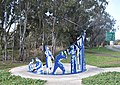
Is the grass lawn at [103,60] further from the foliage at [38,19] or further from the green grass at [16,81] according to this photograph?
the green grass at [16,81]

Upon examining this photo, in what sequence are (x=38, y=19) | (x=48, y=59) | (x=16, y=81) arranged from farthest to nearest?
1. (x=38, y=19)
2. (x=48, y=59)
3. (x=16, y=81)

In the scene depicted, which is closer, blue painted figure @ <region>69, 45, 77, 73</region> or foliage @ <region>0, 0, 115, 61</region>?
blue painted figure @ <region>69, 45, 77, 73</region>

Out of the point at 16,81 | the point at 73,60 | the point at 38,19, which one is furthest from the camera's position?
the point at 38,19

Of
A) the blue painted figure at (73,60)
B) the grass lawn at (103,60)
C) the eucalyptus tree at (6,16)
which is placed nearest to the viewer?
the blue painted figure at (73,60)

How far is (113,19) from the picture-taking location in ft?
168

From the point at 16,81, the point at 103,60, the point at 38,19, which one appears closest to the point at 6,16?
the point at 38,19

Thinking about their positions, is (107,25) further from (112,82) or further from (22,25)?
(112,82)

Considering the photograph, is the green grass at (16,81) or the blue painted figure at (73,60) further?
the blue painted figure at (73,60)

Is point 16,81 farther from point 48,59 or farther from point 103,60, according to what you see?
point 103,60

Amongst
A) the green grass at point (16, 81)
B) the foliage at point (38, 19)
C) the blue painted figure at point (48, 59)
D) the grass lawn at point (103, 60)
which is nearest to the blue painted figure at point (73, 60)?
the blue painted figure at point (48, 59)

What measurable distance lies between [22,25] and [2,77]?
13.9 meters

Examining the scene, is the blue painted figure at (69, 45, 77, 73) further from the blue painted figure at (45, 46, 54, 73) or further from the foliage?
the foliage

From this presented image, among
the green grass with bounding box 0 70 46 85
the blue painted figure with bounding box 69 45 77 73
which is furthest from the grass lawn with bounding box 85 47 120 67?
the green grass with bounding box 0 70 46 85

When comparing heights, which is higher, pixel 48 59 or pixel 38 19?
pixel 38 19
